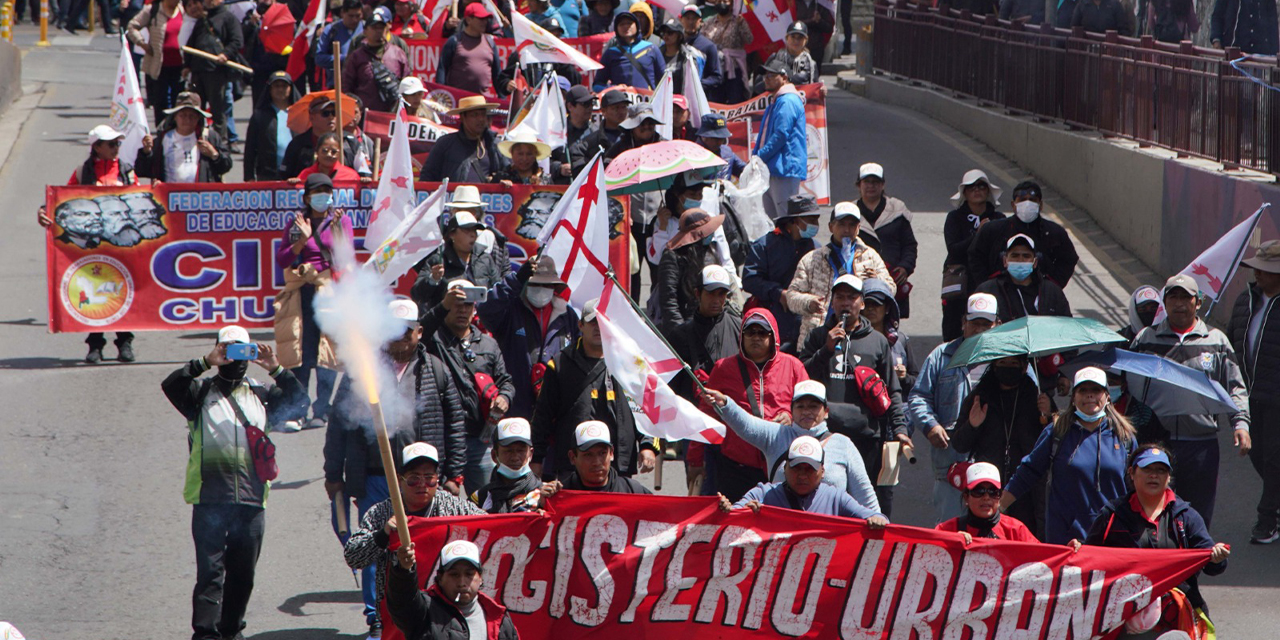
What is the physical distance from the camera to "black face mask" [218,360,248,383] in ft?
28.2

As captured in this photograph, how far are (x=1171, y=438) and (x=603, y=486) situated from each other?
3.61m

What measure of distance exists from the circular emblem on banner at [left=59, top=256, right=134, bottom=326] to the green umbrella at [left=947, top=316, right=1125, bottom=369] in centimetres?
733

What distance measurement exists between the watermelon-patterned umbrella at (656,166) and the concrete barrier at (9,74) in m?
15.5

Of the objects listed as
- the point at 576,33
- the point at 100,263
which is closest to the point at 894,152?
the point at 576,33

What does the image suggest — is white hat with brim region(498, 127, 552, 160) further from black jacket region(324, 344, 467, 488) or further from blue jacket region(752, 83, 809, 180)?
black jacket region(324, 344, 467, 488)

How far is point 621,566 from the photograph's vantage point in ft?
25.7

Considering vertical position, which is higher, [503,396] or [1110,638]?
[503,396]

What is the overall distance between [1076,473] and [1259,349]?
8.05 feet

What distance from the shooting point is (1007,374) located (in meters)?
9.05

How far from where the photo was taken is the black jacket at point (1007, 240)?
1145 cm

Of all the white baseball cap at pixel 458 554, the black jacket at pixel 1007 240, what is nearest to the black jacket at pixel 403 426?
the white baseball cap at pixel 458 554

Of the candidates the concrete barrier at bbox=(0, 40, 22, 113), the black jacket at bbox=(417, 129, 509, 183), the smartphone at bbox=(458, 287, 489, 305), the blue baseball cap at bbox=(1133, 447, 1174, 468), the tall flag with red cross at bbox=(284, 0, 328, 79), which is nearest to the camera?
the blue baseball cap at bbox=(1133, 447, 1174, 468)

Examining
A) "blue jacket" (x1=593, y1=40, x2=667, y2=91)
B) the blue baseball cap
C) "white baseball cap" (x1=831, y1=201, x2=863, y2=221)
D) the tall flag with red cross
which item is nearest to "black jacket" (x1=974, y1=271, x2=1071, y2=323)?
"white baseball cap" (x1=831, y1=201, x2=863, y2=221)

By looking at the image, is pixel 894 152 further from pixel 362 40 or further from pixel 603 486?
pixel 603 486
